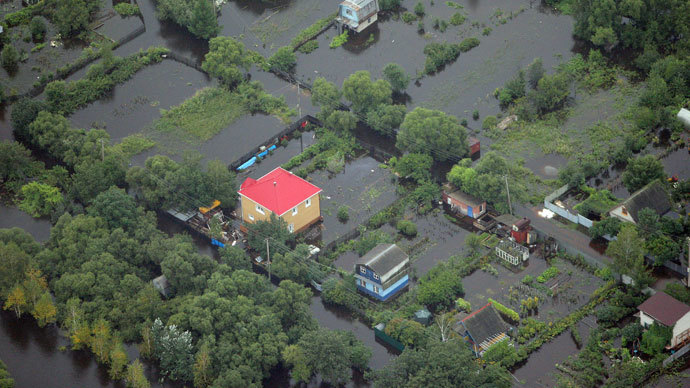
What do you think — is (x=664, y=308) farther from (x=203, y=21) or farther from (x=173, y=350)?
(x=203, y=21)

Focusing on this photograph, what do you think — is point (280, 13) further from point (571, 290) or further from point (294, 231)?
point (571, 290)

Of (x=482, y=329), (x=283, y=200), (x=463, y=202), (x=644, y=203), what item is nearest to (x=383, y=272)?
(x=482, y=329)

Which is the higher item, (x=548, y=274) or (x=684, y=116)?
(x=684, y=116)

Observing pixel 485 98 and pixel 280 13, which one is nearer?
pixel 485 98

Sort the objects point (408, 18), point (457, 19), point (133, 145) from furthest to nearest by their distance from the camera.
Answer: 1. point (408, 18)
2. point (457, 19)
3. point (133, 145)

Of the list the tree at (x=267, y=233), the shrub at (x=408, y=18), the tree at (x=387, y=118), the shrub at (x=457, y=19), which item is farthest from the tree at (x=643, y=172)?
the shrub at (x=408, y=18)

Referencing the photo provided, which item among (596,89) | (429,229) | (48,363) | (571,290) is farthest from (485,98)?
(48,363)
